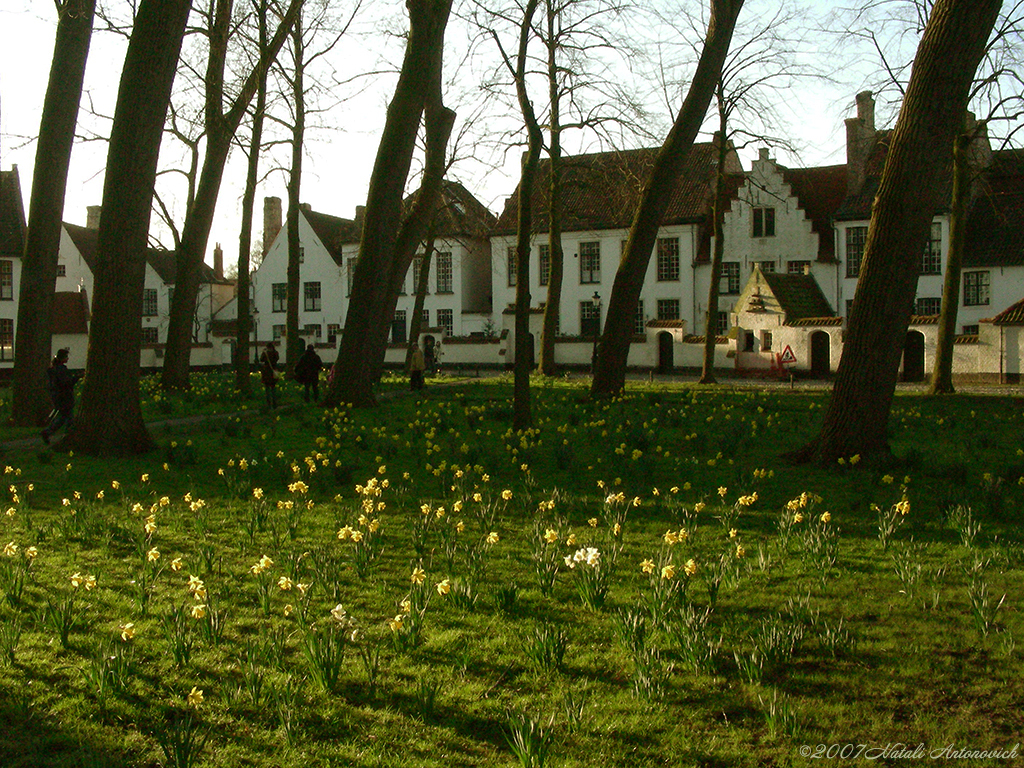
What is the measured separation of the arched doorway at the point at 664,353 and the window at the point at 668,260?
205 inches

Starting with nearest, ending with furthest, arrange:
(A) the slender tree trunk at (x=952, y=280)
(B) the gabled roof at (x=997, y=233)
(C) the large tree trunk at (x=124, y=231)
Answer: (C) the large tree trunk at (x=124, y=231) < (A) the slender tree trunk at (x=952, y=280) < (B) the gabled roof at (x=997, y=233)

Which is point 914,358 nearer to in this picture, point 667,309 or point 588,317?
point 667,309

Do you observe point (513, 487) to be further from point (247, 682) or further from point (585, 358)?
point (585, 358)

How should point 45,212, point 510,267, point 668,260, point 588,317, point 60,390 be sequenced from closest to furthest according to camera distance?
1. point 60,390
2. point 45,212
3. point 668,260
4. point 588,317
5. point 510,267

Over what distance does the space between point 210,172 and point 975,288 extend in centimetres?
3471

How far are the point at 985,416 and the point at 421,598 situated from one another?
46.6 ft

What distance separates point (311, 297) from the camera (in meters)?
63.0

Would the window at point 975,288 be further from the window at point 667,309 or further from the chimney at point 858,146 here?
the window at point 667,309

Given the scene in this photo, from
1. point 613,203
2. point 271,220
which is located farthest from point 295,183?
point 271,220

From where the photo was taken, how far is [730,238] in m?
50.5

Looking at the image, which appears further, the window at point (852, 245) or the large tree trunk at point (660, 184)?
the window at point (852, 245)

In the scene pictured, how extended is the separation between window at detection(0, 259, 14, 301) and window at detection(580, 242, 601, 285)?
→ 109 feet

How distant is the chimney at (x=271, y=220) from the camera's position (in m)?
65.1

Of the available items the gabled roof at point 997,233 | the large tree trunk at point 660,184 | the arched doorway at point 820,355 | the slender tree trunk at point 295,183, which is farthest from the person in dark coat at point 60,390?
the gabled roof at point 997,233
